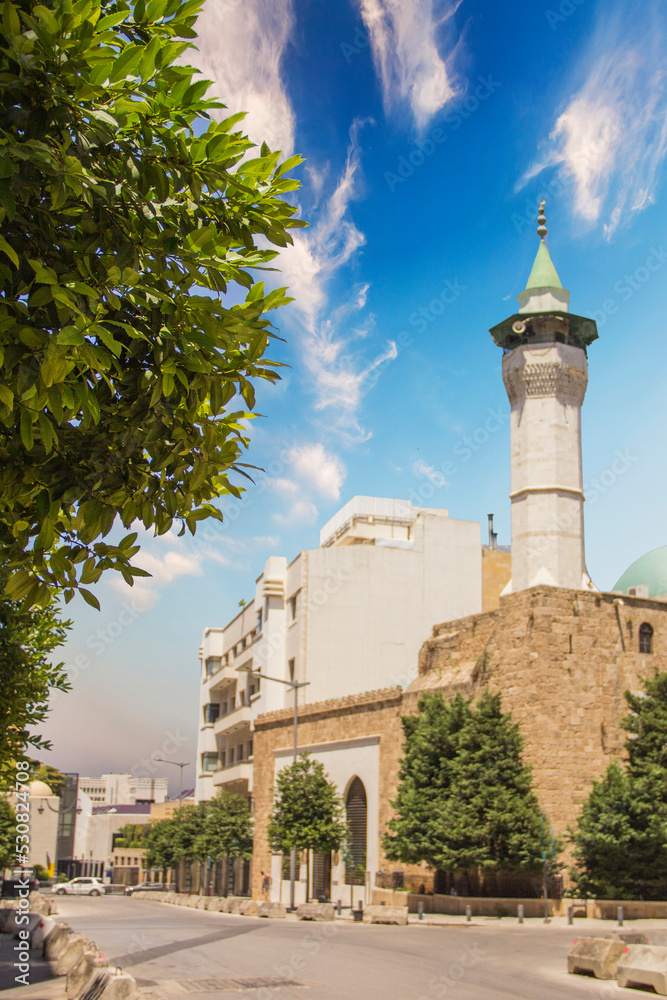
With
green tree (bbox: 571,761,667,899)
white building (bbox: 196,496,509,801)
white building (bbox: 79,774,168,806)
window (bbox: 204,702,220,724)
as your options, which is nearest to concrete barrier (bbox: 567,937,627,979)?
green tree (bbox: 571,761,667,899)

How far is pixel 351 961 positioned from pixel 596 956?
3.97 m

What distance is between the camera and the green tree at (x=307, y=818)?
33.9m

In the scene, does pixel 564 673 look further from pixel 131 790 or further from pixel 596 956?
pixel 131 790

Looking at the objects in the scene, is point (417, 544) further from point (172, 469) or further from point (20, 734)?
point (172, 469)

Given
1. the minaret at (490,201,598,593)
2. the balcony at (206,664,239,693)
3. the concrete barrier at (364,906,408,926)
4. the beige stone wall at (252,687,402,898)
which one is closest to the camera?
the concrete barrier at (364,906,408,926)

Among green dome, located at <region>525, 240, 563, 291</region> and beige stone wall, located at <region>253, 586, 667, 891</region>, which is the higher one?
green dome, located at <region>525, 240, 563, 291</region>

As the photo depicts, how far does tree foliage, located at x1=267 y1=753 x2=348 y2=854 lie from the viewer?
33875 millimetres

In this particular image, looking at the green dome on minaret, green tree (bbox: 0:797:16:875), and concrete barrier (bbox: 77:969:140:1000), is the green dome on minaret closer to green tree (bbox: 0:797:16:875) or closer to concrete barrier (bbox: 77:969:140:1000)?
green tree (bbox: 0:797:16:875)

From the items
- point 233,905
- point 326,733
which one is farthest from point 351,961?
point 326,733

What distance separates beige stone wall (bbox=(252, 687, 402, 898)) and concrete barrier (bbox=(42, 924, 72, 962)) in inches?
799

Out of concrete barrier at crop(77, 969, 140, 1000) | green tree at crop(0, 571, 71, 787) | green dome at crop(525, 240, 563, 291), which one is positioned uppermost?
green dome at crop(525, 240, 563, 291)

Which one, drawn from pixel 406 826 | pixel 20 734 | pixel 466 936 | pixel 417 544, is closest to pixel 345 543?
pixel 417 544

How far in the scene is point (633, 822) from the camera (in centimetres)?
2562

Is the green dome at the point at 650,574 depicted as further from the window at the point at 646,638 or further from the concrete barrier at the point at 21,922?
the concrete barrier at the point at 21,922
